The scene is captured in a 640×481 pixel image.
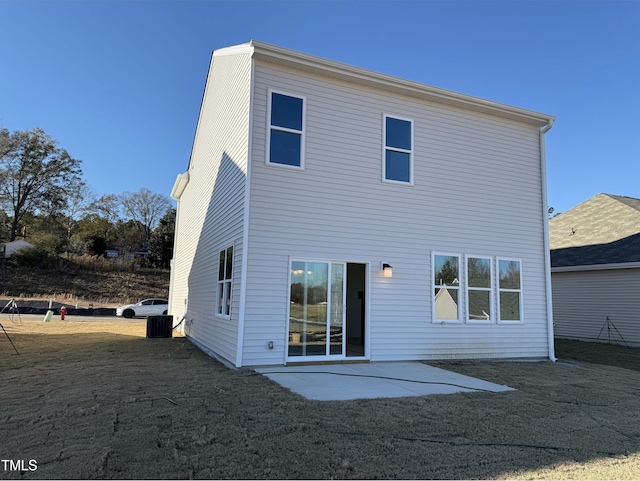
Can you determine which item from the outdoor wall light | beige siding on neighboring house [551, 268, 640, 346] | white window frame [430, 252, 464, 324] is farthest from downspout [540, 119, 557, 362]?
beige siding on neighboring house [551, 268, 640, 346]

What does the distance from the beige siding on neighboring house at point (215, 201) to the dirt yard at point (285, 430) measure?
2.33 meters

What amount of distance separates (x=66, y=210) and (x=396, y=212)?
4270 cm

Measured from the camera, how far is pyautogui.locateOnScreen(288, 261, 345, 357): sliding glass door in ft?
24.2

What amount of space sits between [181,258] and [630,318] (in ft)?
51.7

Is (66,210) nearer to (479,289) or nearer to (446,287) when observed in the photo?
(446,287)

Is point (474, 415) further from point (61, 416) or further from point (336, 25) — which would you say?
point (336, 25)

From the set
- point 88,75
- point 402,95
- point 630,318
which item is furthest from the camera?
point 88,75

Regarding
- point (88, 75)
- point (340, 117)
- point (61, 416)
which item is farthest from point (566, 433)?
point (88, 75)

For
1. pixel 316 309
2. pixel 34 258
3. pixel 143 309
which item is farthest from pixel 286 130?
pixel 34 258

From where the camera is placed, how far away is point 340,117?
8148 mm

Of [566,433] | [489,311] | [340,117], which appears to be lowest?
[566,433]

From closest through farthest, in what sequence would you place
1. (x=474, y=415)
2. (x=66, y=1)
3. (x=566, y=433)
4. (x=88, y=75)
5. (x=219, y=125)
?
(x=566, y=433), (x=474, y=415), (x=66, y=1), (x=219, y=125), (x=88, y=75)

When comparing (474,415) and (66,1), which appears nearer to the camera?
(474,415)

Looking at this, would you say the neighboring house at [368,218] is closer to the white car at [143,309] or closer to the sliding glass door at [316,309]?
the sliding glass door at [316,309]
